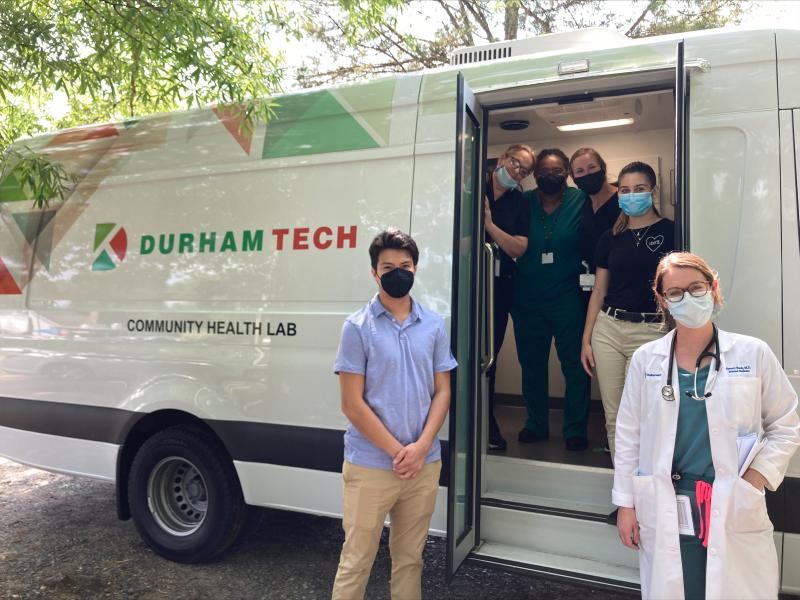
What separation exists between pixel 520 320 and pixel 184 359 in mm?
2074

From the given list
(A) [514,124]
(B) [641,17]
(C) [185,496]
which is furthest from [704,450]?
(B) [641,17]

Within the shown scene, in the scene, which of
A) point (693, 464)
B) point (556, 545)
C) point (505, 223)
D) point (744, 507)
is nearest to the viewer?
point (744, 507)

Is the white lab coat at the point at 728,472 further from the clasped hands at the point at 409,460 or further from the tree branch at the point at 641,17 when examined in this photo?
the tree branch at the point at 641,17

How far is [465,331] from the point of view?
323cm

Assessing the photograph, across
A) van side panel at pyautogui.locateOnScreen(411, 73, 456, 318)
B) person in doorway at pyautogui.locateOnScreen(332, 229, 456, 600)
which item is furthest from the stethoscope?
van side panel at pyautogui.locateOnScreen(411, 73, 456, 318)

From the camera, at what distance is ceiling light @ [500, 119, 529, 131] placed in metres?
4.95

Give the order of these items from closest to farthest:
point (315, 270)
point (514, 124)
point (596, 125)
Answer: point (315, 270), point (514, 124), point (596, 125)

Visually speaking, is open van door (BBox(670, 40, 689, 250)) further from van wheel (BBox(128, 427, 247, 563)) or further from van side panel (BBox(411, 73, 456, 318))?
van wheel (BBox(128, 427, 247, 563))

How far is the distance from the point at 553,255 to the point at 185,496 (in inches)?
107

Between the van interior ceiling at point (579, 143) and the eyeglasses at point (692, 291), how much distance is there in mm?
1856

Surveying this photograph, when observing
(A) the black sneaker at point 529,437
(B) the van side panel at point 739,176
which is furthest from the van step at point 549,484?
(B) the van side panel at point 739,176

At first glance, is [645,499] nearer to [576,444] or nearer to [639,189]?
[639,189]

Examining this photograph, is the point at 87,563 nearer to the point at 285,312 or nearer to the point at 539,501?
the point at 285,312

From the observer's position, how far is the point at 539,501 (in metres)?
3.47
